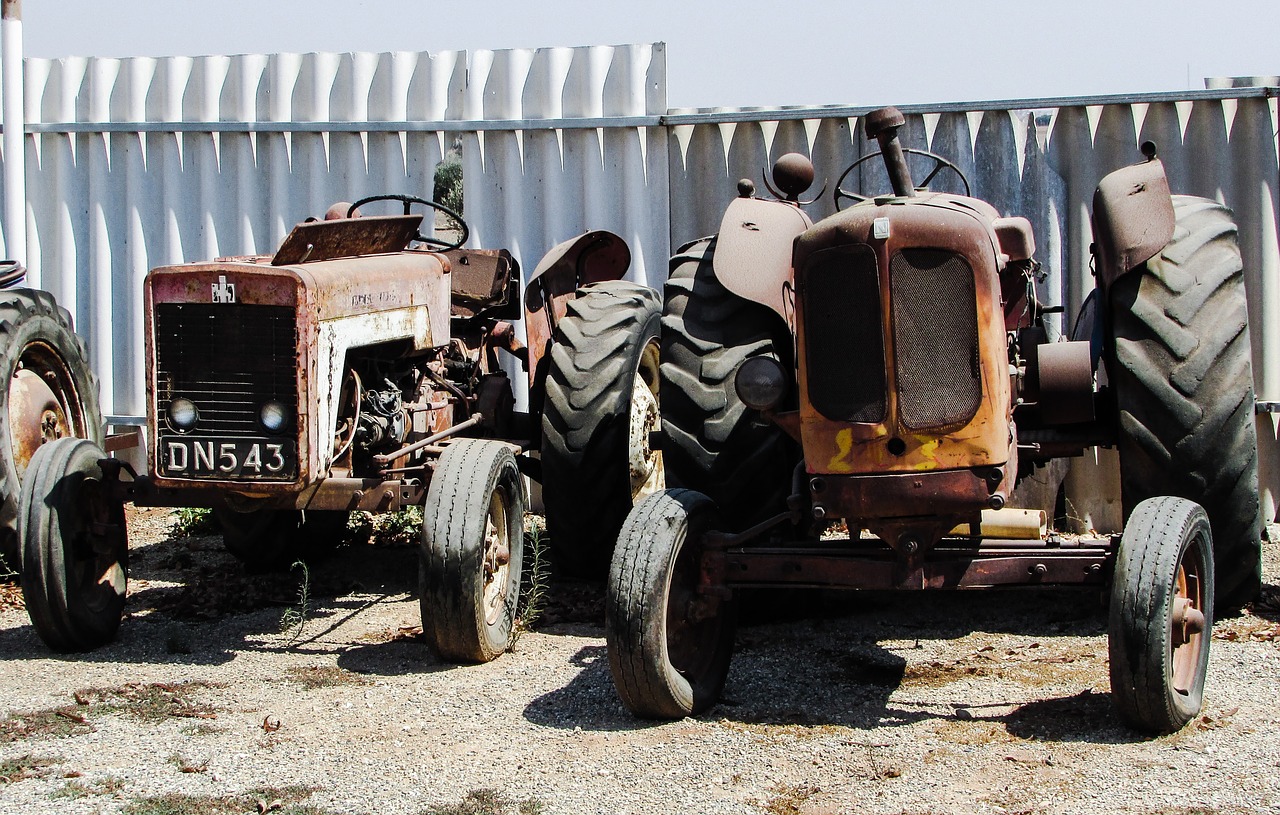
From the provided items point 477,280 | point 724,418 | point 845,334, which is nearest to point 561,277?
point 477,280

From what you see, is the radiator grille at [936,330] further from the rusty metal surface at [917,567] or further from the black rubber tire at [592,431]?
the black rubber tire at [592,431]

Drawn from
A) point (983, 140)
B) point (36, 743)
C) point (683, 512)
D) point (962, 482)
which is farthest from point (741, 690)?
point (983, 140)

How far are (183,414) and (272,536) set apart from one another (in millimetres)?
1783

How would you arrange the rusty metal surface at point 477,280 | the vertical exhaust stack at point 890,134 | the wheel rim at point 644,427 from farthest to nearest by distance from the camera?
the rusty metal surface at point 477,280 < the wheel rim at point 644,427 < the vertical exhaust stack at point 890,134

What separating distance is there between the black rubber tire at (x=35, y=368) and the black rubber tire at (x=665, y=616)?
11.4 feet

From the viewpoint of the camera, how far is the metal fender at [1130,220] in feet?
17.8

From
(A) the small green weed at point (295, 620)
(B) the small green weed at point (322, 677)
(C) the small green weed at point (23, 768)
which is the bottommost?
(C) the small green weed at point (23, 768)

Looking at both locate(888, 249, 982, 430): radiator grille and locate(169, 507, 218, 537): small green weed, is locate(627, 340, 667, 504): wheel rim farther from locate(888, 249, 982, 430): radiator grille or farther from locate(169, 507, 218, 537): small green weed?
locate(169, 507, 218, 537): small green weed

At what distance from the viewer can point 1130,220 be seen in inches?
218

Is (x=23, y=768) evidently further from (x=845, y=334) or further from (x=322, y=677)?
(x=845, y=334)

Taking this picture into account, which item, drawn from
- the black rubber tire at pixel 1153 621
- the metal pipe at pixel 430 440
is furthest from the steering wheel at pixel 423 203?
the black rubber tire at pixel 1153 621

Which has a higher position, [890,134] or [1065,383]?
[890,134]

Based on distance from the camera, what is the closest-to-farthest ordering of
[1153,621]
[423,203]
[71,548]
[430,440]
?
[1153,621] → [71,548] → [430,440] → [423,203]

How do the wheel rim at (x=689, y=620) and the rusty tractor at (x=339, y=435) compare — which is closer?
the wheel rim at (x=689, y=620)
